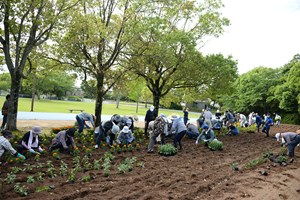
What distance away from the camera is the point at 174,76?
19.0 m

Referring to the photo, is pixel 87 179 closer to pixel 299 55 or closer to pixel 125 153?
pixel 125 153

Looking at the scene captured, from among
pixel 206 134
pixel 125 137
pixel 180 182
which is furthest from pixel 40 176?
pixel 206 134

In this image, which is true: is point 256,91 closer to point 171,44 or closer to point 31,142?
point 171,44

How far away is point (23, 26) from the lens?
39.1ft

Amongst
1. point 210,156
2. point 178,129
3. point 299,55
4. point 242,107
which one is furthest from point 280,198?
point 299,55

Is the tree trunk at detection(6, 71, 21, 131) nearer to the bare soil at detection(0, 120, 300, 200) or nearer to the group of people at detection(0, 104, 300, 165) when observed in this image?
the group of people at detection(0, 104, 300, 165)

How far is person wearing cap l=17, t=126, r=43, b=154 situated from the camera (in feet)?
27.5

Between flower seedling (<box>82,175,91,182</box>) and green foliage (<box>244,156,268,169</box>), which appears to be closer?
flower seedling (<box>82,175,91,182</box>)

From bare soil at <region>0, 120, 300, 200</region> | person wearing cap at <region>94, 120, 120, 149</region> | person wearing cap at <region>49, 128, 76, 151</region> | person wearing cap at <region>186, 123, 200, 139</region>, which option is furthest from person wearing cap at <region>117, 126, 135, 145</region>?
person wearing cap at <region>186, 123, 200, 139</region>

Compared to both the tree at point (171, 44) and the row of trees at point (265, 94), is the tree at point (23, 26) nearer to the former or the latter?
the tree at point (171, 44)

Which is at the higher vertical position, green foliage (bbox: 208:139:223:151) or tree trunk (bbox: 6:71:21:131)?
tree trunk (bbox: 6:71:21:131)

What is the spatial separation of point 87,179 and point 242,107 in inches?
1534

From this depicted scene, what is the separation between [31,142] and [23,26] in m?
5.99

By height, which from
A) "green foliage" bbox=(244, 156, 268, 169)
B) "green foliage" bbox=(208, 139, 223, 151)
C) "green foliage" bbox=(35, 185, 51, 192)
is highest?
"green foliage" bbox=(208, 139, 223, 151)
